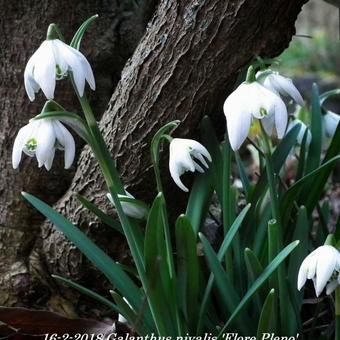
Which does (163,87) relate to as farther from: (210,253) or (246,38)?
(210,253)

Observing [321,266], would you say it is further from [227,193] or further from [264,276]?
[227,193]

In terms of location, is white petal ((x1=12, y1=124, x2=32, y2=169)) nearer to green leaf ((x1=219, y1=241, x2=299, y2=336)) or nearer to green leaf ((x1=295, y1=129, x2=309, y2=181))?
green leaf ((x1=219, y1=241, x2=299, y2=336))

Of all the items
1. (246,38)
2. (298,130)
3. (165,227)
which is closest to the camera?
(165,227)

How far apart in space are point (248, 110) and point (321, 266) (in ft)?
1.05

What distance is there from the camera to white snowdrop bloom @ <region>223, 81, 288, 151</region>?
3.82 feet

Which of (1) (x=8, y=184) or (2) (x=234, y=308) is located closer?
(2) (x=234, y=308)

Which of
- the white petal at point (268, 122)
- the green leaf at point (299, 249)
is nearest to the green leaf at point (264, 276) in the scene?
the green leaf at point (299, 249)

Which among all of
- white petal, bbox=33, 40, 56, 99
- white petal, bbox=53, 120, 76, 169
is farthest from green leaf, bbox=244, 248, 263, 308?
white petal, bbox=33, 40, 56, 99

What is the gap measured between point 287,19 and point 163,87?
320 millimetres

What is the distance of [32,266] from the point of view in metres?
1.87

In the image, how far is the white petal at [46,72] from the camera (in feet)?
3.75

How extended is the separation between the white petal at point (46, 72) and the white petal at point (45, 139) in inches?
3.6

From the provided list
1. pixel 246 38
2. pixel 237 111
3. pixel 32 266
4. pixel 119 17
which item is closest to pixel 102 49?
pixel 119 17

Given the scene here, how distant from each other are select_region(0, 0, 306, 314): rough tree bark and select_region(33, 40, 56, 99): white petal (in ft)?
1.40
